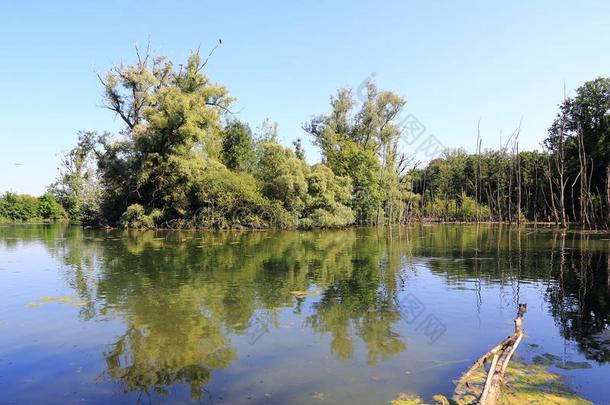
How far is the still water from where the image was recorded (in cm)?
564

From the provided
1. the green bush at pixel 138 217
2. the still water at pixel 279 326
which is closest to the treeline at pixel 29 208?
the green bush at pixel 138 217

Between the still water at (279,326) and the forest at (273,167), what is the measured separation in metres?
20.1

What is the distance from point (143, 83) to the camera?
3922cm

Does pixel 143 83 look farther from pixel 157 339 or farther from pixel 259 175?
pixel 157 339

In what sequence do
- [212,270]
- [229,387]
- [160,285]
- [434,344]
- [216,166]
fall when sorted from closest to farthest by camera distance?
[229,387], [434,344], [160,285], [212,270], [216,166]

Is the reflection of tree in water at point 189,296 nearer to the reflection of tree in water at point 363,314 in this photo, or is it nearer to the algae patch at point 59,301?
the reflection of tree in water at point 363,314

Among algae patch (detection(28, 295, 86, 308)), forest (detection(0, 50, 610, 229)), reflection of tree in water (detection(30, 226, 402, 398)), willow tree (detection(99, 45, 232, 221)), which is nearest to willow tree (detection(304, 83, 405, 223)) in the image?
forest (detection(0, 50, 610, 229))

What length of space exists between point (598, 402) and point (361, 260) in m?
12.3

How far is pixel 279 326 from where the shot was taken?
8281mm

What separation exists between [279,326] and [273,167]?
102 ft

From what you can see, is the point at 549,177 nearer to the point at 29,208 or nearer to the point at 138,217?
the point at 138,217

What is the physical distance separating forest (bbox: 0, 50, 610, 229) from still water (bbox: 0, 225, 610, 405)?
2005 cm

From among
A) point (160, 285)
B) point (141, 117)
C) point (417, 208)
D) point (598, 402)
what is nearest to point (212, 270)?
point (160, 285)

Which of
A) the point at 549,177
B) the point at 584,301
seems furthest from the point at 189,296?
the point at 549,177
